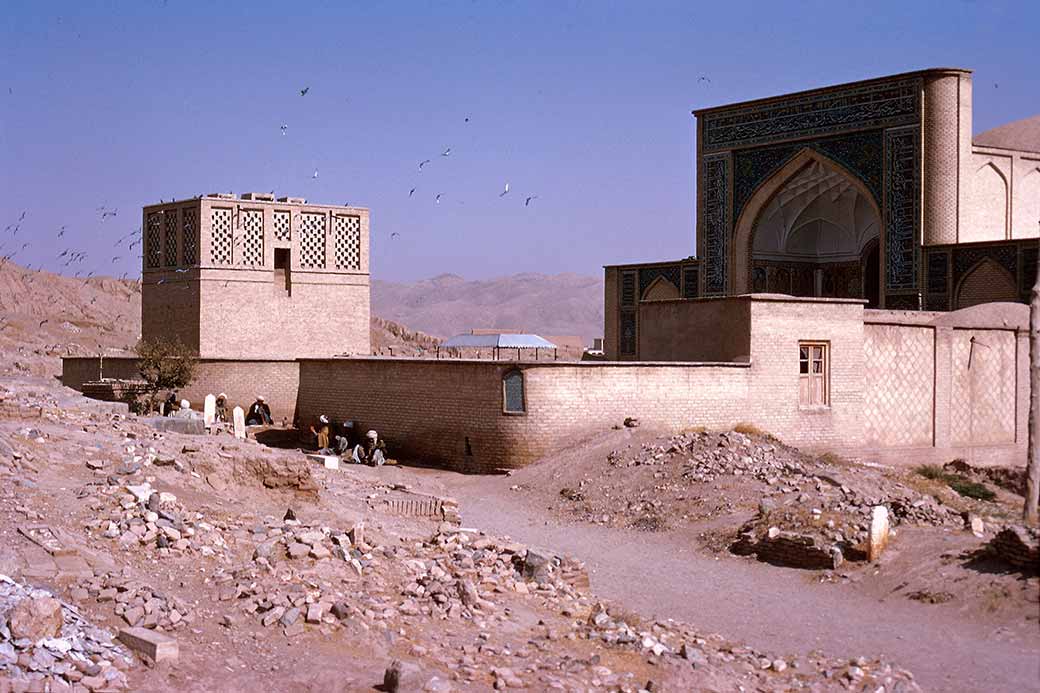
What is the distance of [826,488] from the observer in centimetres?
1549

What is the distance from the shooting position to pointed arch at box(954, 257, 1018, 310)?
25922 millimetres

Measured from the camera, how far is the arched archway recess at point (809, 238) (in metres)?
31.9

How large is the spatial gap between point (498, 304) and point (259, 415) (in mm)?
101309

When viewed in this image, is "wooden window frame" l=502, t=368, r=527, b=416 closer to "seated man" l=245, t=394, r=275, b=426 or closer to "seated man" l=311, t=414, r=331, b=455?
"seated man" l=311, t=414, r=331, b=455

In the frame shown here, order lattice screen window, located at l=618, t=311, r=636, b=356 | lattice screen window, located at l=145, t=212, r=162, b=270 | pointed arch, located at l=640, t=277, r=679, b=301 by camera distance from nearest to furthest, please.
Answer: lattice screen window, located at l=145, t=212, r=162, b=270 < pointed arch, located at l=640, t=277, r=679, b=301 < lattice screen window, located at l=618, t=311, r=636, b=356

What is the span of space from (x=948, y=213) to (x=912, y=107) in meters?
2.50

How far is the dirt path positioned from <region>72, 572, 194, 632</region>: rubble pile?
13.4ft

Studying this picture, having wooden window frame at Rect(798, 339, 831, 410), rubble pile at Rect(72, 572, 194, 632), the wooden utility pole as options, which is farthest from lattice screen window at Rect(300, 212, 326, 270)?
rubble pile at Rect(72, 572, 194, 632)

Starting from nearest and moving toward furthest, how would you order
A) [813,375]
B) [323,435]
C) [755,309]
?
[755,309] < [813,375] < [323,435]

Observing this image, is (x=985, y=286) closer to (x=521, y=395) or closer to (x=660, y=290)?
(x=660, y=290)

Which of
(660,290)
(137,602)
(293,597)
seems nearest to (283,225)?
(660,290)

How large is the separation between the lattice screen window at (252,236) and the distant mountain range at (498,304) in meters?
76.3

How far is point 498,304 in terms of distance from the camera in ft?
412

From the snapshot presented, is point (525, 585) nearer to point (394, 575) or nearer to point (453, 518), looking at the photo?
point (394, 575)
